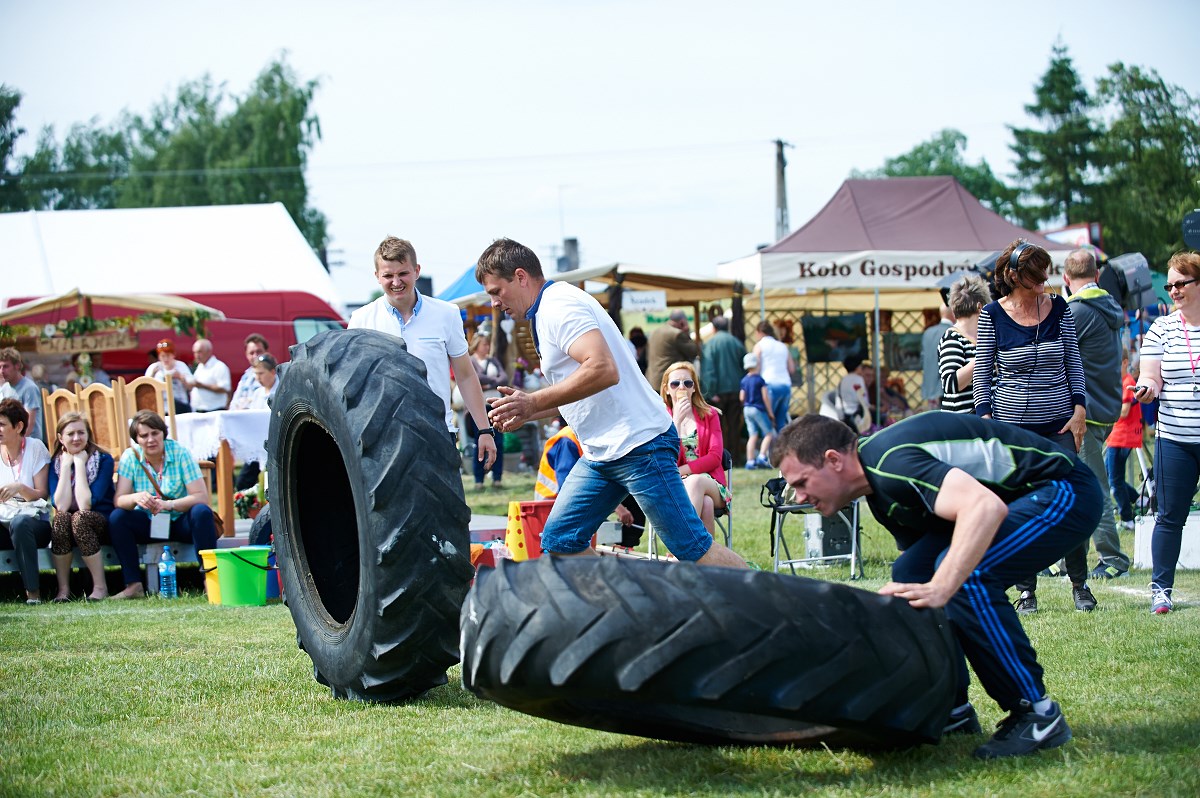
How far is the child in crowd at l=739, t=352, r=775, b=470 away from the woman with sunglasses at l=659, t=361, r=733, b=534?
736 centimetres

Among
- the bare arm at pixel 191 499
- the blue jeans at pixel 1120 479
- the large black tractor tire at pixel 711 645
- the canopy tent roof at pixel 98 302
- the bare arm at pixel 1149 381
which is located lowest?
the blue jeans at pixel 1120 479

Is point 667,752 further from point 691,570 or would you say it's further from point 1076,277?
point 1076,277

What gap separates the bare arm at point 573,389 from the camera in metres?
4.39

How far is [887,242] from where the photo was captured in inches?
709

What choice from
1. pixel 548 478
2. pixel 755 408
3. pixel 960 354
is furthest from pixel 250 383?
pixel 960 354

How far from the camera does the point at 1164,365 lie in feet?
21.1

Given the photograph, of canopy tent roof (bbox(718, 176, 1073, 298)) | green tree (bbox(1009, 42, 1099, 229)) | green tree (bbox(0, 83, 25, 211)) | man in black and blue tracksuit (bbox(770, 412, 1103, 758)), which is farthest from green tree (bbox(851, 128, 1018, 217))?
man in black and blue tracksuit (bbox(770, 412, 1103, 758))

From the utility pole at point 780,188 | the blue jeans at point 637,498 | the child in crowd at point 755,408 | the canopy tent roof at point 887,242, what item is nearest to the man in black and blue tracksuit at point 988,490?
the blue jeans at point 637,498

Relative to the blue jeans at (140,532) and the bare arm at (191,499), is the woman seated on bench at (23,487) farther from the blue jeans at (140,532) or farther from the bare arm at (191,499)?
the bare arm at (191,499)

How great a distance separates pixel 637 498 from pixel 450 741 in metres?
1.29

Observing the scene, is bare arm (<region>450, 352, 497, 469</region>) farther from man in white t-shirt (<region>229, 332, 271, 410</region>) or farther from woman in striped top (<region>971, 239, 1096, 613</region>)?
man in white t-shirt (<region>229, 332, 271, 410</region>)

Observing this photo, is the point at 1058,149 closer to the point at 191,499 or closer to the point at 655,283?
the point at 655,283

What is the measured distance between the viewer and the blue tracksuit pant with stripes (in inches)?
144

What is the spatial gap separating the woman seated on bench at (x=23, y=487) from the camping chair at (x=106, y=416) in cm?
89
